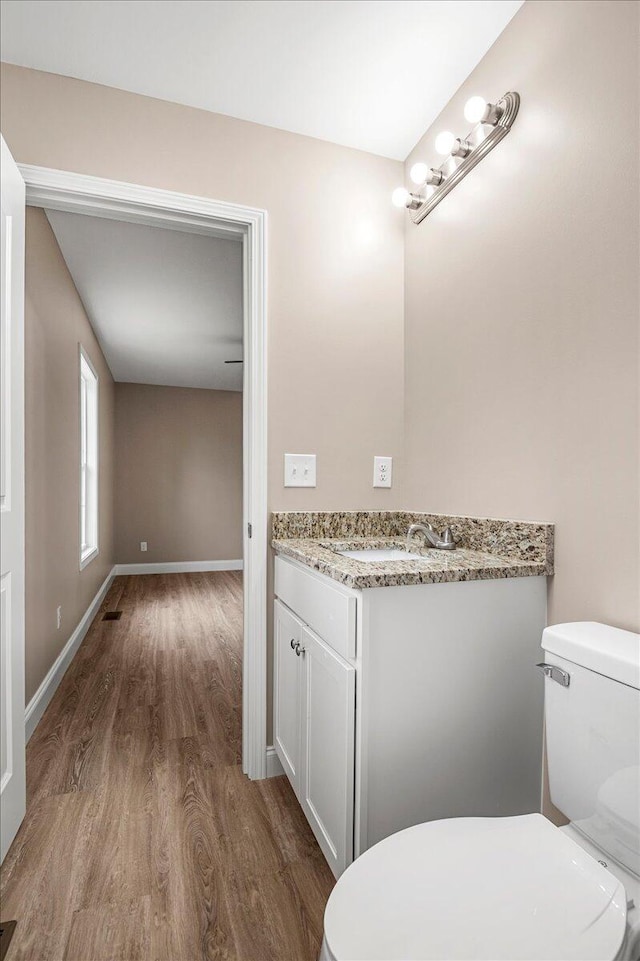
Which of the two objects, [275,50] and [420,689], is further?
[275,50]

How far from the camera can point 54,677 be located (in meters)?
2.68

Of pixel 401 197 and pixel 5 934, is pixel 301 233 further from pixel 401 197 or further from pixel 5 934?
pixel 5 934

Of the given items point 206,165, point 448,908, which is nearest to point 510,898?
point 448,908

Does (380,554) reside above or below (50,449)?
below

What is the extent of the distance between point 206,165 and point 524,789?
225 cm

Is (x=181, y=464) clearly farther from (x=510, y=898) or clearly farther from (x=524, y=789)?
(x=510, y=898)

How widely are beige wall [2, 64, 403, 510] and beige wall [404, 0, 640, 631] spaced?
0.29 m

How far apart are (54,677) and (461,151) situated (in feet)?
9.62

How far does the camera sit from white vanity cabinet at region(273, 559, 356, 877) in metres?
1.23

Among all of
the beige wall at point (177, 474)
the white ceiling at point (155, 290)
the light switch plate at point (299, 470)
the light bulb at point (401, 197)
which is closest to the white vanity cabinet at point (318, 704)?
the light switch plate at point (299, 470)

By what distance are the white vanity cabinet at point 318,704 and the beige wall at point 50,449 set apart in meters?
1.24

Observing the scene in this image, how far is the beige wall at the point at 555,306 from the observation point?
1.18m

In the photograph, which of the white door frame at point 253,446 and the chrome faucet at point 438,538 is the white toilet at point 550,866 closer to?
the chrome faucet at point 438,538

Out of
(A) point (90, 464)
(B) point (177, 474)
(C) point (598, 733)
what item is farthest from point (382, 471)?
(B) point (177, 474)
